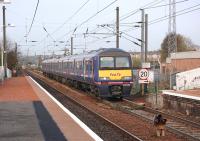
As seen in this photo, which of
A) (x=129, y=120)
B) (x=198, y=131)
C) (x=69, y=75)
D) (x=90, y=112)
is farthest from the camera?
(x=69, y=75)

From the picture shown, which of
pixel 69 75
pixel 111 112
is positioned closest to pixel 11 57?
pixel 69 75

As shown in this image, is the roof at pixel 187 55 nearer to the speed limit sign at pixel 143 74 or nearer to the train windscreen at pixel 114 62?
the train windscreen at pixel 114 62

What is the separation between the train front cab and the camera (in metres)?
25.1

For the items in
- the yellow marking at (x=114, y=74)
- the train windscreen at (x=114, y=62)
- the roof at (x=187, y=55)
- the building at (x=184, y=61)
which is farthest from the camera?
the roof at (x=187, y=55)

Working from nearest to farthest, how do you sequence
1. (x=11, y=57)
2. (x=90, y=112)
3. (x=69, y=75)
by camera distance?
(x=90, y=112)
(x=69, y=75)
(x=11, y=57)

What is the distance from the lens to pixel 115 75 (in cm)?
2536

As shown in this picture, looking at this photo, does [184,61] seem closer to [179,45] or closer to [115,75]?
[115,75]

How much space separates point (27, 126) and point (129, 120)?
4.95m

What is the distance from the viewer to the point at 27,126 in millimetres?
13695

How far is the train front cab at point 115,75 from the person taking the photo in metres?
25.1

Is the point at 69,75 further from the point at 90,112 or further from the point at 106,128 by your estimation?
the point at 106,128

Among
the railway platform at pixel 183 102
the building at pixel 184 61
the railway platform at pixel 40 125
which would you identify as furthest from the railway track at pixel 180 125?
the building at pixel 184 61

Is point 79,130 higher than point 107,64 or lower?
lower

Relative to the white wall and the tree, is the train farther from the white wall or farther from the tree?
the tree
